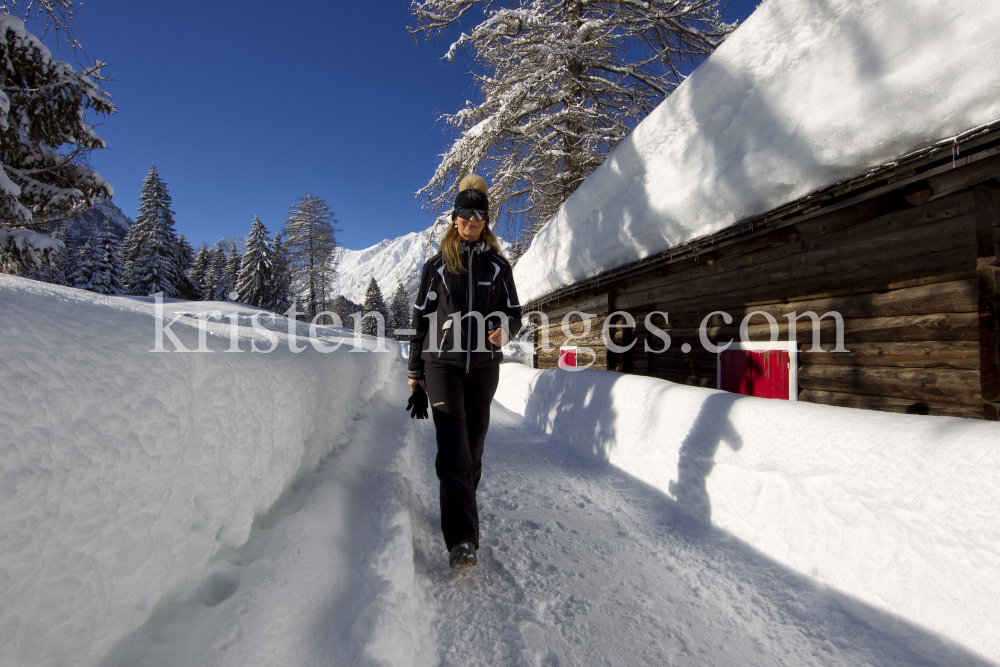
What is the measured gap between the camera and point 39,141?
6.63m

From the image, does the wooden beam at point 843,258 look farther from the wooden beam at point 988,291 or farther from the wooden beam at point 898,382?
the wooden beam at point 898,382

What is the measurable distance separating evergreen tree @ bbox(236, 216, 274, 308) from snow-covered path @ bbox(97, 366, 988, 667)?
31.5m

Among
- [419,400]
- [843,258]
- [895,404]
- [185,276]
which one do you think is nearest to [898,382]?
[895,404]

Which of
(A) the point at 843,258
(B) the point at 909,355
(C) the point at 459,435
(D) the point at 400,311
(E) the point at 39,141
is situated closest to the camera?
(C) the point at 459,435

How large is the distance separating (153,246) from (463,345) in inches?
1216

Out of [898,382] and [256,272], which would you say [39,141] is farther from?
[256,272]

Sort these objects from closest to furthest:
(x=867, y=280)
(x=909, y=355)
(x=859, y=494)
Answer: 1. (x=859, y=494)
2. (x=909, y=355)
3. (x=867, y=280)

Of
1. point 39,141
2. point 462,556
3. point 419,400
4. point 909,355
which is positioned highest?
point 39,141

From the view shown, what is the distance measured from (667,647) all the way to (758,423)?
144 cm

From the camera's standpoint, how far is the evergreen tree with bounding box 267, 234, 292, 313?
30844mm

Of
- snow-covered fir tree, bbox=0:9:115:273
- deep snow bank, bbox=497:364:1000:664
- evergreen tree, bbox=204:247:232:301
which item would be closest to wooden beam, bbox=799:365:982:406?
deep snow bank, bbox=497:364:1000:664

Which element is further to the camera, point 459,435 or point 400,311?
point 400,311

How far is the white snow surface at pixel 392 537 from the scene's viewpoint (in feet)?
3.09

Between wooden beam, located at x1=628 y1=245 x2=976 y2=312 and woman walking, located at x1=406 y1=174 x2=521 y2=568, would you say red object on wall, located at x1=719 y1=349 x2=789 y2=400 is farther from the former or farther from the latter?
woman walking, located at x1=406 y1=174 x2=521 y2=568
